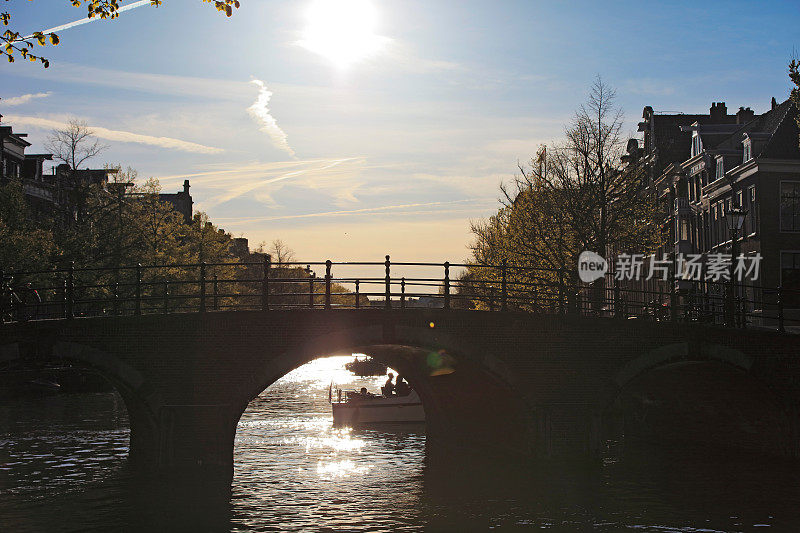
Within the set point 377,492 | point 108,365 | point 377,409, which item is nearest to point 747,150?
point 377,409

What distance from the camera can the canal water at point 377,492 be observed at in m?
21.6

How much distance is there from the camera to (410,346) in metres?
28.5

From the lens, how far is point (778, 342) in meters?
29.3

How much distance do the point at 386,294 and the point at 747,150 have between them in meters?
29.9

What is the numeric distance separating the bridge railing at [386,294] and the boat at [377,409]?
4911mm

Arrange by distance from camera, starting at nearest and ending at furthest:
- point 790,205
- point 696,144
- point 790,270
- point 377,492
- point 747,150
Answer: point 377,492, point 790,270, point 790,205, point 747,150, point 696,144

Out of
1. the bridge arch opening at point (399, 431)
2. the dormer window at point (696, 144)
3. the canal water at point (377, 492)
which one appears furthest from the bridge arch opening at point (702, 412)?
the dormer window at point (696, 144)

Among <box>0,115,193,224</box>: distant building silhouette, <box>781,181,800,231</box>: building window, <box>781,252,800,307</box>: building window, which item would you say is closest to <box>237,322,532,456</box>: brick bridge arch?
<box>781,252,800,307</box>: building window

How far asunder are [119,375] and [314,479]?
19.7ft

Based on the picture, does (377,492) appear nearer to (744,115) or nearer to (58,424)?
(58,424)

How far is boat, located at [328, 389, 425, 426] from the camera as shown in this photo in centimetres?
4216

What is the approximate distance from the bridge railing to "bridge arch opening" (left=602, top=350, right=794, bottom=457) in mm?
1831

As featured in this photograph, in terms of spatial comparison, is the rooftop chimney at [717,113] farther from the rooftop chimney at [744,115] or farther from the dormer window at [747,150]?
the dormer window at [747,150]

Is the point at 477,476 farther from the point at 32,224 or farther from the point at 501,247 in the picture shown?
the point at 32,224
